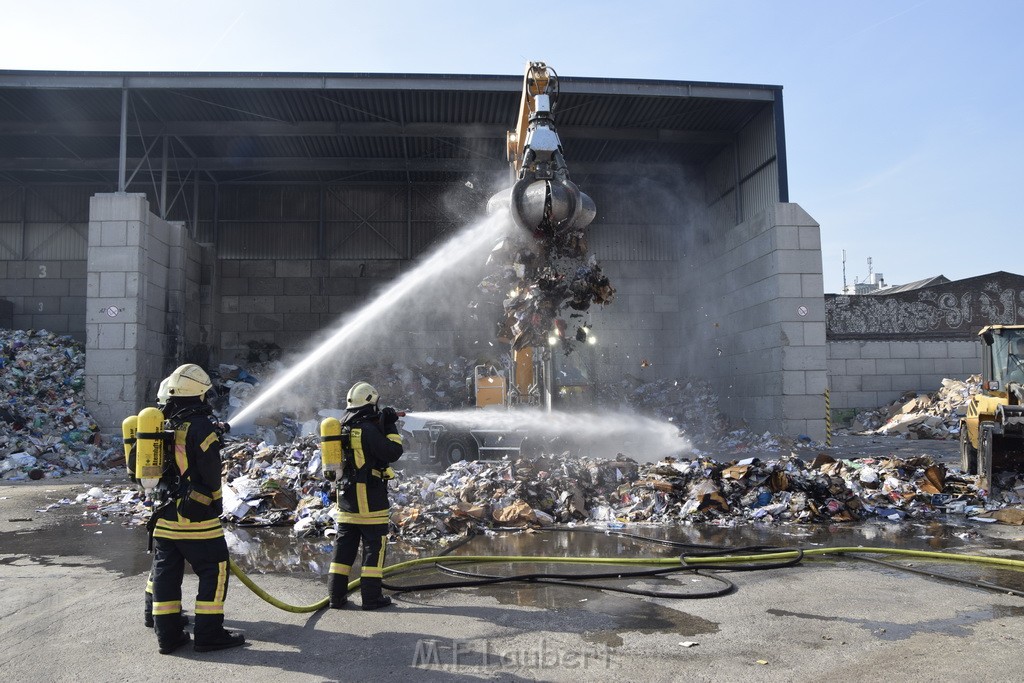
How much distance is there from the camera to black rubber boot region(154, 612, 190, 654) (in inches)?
168

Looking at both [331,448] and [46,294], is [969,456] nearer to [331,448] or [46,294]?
[331,448]

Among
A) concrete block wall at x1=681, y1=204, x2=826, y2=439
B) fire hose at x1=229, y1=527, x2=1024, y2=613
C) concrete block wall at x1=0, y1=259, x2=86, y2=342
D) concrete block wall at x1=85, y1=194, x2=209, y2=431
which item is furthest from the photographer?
concrete block wall at x1=0, y1=259, x2=86, y2=342

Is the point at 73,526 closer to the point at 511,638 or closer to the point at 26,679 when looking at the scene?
the point at 26,679

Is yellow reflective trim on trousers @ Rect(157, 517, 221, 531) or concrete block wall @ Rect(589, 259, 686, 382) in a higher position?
concrete block wall @ Rect(589, 259, 686, 382)

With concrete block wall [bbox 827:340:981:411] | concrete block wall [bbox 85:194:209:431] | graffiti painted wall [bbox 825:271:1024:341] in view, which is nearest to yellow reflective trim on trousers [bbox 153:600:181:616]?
concrete block wall [bbox 85:194:209:431]

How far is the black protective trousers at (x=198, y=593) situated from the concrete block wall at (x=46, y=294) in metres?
21.9

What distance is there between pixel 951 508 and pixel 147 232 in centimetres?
1781

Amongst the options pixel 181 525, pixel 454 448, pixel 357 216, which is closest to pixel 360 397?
pixel 181 525

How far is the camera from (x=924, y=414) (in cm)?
1958

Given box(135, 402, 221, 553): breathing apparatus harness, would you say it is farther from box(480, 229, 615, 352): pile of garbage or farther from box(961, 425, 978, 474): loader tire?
box(961, 425, 978, 474): loader tire

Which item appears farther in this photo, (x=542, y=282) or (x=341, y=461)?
(x=542, y=282)

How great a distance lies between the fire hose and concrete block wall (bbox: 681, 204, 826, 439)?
10800 millimetres

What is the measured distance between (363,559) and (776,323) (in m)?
14.4

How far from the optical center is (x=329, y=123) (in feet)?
65.9
